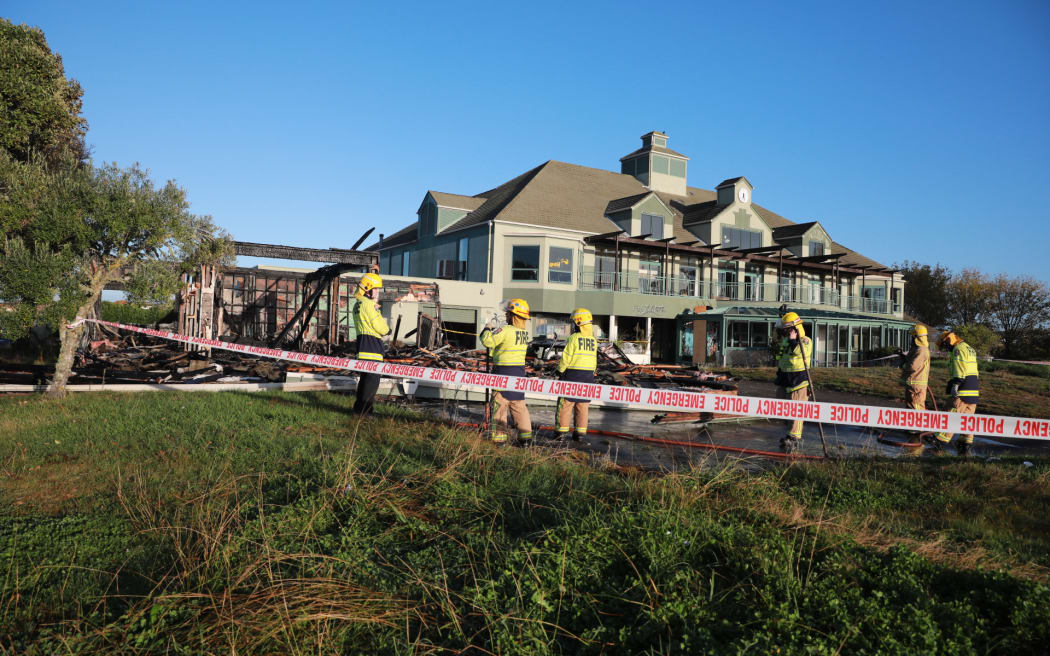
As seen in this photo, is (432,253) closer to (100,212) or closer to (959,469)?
(100,212)

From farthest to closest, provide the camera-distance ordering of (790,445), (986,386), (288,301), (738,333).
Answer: (738,333)
(288,301)
(986,386)
(790,445)

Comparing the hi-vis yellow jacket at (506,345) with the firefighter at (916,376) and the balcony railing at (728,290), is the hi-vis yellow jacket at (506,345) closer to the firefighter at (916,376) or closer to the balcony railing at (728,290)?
the firefighter at (916,376)

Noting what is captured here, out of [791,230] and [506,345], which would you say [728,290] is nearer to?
[791,230]

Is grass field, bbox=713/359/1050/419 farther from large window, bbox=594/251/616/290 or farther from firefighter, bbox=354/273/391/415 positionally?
firefighter, bbox=354/273/391/415

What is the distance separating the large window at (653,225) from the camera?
102 ft

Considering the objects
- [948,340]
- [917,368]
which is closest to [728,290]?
[948,340]

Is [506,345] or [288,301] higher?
[288,301]

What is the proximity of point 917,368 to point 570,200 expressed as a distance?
2298 cm

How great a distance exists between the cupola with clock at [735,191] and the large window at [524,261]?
12827mm

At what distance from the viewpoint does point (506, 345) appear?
27.6 feet

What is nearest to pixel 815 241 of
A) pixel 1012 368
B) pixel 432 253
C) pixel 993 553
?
pixel 1012 368

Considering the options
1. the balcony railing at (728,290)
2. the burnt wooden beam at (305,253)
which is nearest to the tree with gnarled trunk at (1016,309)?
the balcony railing at (728,290)

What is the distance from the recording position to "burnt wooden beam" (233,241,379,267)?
17141 millimetres

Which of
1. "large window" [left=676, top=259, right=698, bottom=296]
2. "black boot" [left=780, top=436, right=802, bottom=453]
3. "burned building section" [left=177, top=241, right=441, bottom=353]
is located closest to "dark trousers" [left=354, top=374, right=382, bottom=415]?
"black boot" [left=780, top=436, right=802, bottom=453]
